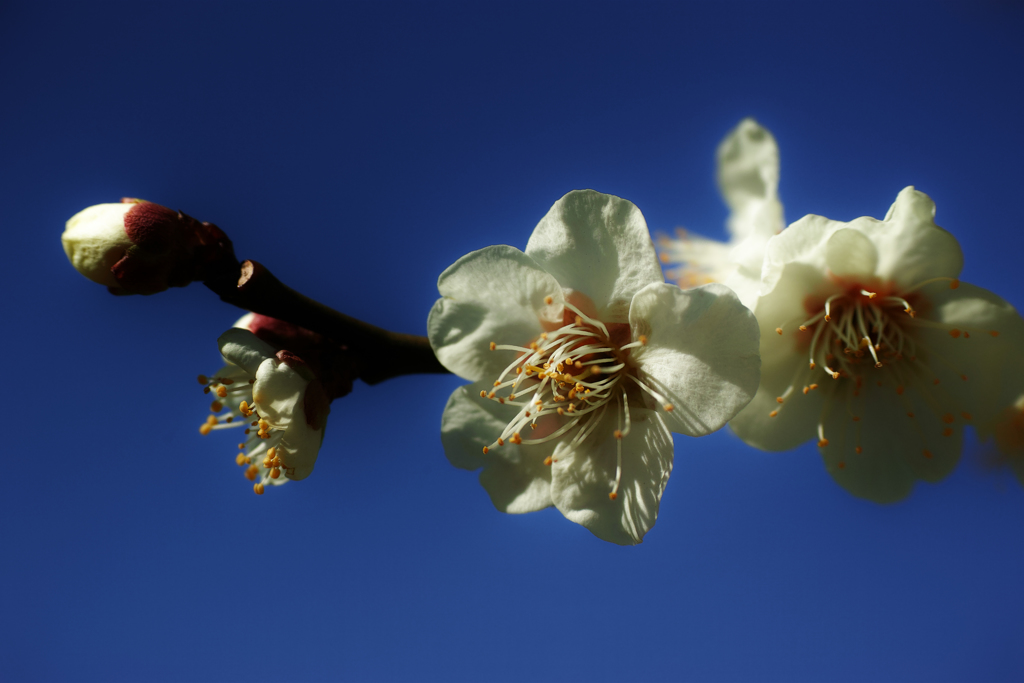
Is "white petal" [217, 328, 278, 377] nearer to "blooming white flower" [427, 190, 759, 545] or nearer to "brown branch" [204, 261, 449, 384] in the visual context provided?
"brown branch" [204, 261, 449, 384]

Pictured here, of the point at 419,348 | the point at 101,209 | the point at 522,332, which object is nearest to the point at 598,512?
the point at 522,332

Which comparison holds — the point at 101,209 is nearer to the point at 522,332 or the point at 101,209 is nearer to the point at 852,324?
the point at 522,332

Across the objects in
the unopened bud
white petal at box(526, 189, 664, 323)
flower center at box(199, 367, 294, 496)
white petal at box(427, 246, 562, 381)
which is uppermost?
white petal at box(526, 189, 664, 323)

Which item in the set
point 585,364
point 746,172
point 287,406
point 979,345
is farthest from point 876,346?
point 287,406

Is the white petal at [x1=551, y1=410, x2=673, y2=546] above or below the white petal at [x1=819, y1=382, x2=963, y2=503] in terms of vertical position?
below

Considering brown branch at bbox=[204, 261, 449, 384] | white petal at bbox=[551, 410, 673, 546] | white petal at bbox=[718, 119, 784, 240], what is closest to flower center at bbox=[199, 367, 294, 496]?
brown branch at bbox=[204, 261, 449, 384]

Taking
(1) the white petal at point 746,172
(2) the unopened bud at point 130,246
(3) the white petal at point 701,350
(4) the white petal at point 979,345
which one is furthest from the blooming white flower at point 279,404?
(1) the white petal at point 746,172

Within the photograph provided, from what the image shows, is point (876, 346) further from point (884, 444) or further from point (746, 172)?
point (746, 172)
